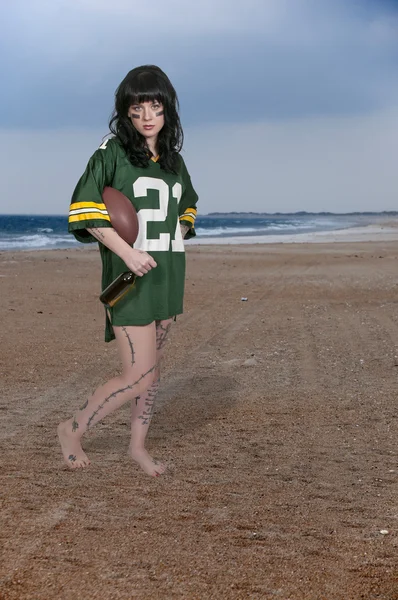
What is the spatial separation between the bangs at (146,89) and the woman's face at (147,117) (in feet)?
0.09

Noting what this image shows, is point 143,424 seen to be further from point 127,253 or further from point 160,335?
point 127,253

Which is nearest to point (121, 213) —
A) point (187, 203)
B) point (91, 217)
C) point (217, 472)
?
point (91, 217)

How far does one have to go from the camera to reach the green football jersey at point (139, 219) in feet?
12.2

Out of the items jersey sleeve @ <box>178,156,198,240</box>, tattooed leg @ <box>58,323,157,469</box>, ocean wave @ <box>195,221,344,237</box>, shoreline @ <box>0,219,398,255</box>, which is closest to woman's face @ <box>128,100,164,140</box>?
jersey sleeve @ <box>178,156,198,240</box>

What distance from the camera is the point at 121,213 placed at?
3703mm

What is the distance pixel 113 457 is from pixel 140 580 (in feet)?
5.66

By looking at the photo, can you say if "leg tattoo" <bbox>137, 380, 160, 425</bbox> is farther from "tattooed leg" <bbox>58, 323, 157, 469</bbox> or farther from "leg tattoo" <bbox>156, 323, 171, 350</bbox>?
"leg tattoo" <bbox>156, 323, 171, 350</bbox>

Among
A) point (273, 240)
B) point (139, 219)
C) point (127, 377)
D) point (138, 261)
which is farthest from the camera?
point (273, 240)

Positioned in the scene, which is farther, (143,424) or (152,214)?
(143,424)

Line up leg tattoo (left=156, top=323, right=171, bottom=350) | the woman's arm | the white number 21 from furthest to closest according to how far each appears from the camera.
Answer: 1. leg tattoo (left=156, top=323, right=171, bottom=350)
2. the white number 21
3. the woman's arm

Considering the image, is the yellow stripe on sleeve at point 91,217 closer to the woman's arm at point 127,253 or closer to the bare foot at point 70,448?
the woman's arm at point 127,253

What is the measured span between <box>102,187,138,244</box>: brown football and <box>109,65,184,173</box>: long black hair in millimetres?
242

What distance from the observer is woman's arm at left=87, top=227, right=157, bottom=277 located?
3.68m

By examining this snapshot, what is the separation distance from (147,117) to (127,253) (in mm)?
807
